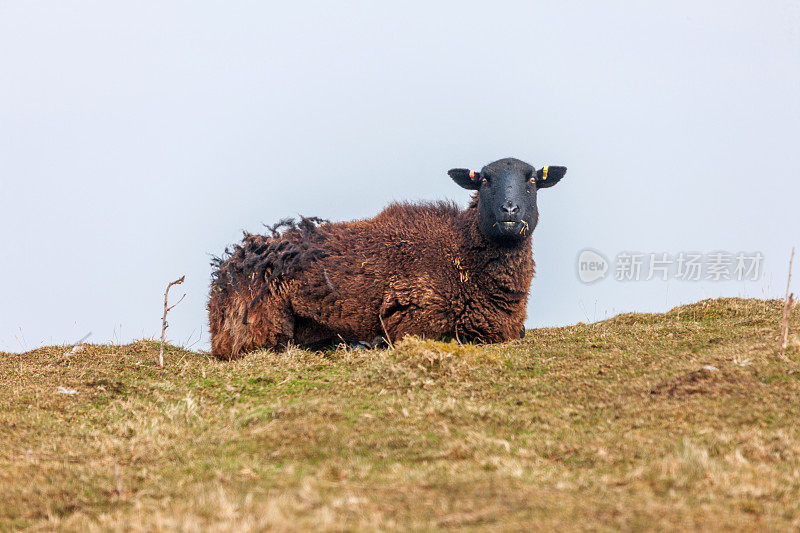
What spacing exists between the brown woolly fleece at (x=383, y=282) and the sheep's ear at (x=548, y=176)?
1.04 metres

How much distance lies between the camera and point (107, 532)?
4.00m

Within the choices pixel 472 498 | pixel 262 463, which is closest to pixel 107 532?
pixel 262 463

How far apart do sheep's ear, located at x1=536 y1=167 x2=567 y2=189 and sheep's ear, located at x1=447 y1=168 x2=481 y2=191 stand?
1.05 m

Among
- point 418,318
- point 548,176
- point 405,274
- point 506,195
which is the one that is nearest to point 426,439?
point 418,318

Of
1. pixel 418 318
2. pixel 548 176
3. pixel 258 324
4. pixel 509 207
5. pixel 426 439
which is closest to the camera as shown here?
pixel 426 439

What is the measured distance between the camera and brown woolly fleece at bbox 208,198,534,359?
35.3ft

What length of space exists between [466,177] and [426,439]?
644cm

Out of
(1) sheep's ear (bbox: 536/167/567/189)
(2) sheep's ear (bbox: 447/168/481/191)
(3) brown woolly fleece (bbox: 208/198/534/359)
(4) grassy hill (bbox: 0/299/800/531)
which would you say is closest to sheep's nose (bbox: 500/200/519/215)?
(3) brown woolly fleece (bbox: 208/198/534/359)

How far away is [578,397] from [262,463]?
3.39 metres

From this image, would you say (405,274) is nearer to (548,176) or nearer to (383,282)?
(383,282)

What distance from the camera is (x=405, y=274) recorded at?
429 inches

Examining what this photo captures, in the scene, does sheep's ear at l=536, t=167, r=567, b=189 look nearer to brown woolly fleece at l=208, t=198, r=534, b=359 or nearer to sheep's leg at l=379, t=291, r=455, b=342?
brown woolly fleece at l=208, t=198, r=534, b=359

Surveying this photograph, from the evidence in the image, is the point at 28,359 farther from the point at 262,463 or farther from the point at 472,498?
the point at 472,498

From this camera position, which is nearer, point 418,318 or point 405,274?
point 418,318
